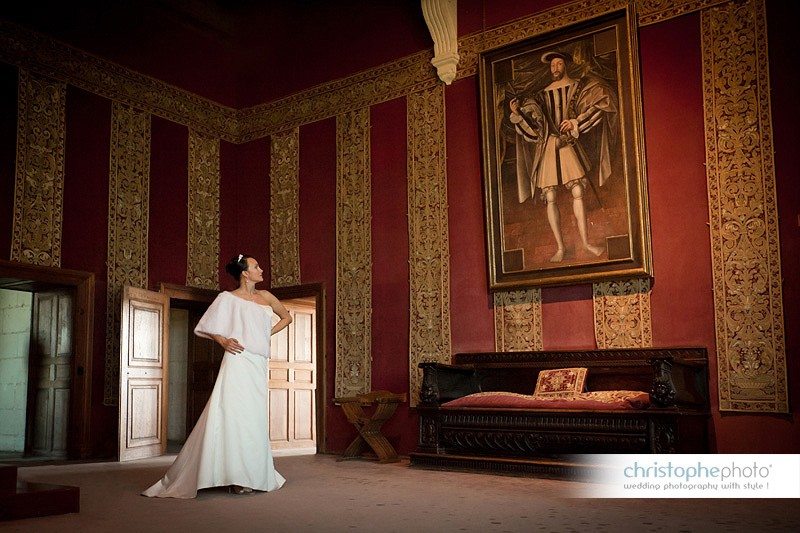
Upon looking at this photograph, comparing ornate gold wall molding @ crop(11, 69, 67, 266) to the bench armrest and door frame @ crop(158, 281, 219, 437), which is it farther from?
the bench armrest

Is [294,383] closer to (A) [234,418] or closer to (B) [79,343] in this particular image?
(B) [79,343]

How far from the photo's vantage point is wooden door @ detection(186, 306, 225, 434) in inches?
387

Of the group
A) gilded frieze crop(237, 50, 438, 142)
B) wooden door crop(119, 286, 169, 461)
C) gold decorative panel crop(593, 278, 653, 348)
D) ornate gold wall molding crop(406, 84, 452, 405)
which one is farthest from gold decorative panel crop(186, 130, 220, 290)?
gold decorative panel crop(593, 278, 653, 348)

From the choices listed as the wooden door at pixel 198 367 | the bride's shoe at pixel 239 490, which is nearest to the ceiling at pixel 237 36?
the wooden door at pixel 198 367

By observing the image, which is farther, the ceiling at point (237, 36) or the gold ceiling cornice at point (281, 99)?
the ceiling at point (237, 36)

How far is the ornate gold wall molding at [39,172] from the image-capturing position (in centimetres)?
766

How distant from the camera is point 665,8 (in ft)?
21.6

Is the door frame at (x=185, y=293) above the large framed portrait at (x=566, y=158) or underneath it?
underneath

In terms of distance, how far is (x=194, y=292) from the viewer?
29.7 ft

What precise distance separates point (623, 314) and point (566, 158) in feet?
4.92

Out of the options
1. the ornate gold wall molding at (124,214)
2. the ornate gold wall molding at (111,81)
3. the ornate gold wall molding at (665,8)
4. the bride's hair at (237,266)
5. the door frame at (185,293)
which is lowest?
the bride's hair at (237,266)

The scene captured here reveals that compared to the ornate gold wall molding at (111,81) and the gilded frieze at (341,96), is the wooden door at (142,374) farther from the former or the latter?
the gilded frieze at (341,96)

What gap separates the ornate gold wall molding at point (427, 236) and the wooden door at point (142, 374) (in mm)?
2810

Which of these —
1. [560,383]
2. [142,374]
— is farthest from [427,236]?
[142,374]
